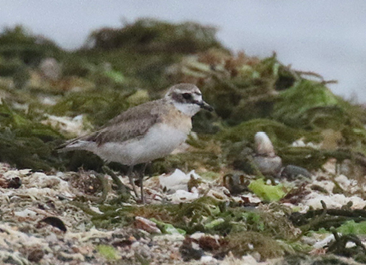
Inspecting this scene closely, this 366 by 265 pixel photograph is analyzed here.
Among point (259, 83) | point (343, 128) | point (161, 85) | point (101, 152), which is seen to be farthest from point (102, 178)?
point (161, 85)

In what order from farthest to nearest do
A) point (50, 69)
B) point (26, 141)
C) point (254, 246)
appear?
point (50, 69) < point (26, 141) < point (254, 246)

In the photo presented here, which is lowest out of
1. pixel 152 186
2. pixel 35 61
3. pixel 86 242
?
pixel 35 61

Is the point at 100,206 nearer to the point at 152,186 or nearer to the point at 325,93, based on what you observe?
the point at 152,186

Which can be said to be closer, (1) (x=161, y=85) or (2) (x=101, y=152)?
(2) (x=101, y=152)

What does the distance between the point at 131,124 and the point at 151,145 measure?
0.26m

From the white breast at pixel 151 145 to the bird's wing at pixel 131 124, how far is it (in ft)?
0.16

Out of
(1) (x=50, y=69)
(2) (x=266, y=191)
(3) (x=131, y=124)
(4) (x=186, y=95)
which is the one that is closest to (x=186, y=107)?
(4) (x=186, y=95)

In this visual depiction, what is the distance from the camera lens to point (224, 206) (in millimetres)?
5508

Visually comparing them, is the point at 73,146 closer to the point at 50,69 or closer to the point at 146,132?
the point at 146,132

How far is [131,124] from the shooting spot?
6.44 m

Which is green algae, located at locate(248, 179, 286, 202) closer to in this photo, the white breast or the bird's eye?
the white breast

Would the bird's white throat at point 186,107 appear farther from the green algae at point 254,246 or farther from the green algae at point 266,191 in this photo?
the green algae at point 254,246

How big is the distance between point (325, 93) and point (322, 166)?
201 cm

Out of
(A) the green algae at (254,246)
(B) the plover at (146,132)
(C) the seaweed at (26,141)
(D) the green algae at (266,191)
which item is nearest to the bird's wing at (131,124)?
(B) the plover at (146,132)
